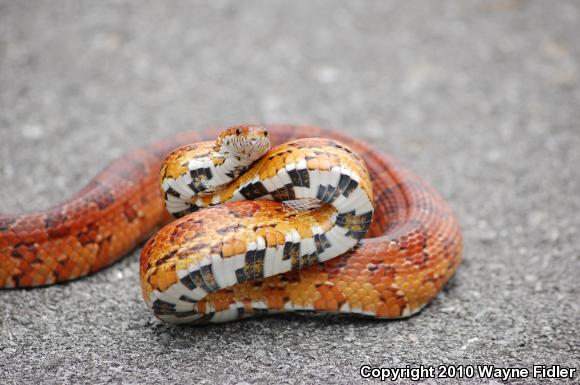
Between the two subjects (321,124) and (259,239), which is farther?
(321,124)

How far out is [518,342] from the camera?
495 cm

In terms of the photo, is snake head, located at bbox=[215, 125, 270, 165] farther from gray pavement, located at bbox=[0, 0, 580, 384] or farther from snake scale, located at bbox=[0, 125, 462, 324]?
gray pavement, located at bbox=[0, 0, 580, 384]

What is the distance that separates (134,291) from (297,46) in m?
5.57

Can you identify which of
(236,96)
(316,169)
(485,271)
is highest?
(316,169)

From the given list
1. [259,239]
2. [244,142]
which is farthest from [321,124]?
[259,239]

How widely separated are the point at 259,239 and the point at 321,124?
177 inches

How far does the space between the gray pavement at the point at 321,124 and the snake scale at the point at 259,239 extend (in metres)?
0.24

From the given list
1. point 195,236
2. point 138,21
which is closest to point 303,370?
point 195,236

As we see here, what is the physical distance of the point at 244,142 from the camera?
4.45 metres

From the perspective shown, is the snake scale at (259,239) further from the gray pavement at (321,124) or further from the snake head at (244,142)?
the gray pavement at (321,124)

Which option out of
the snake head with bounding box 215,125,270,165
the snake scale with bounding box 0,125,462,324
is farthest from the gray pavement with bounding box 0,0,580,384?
the snake head with bounding box 215,125,270,165

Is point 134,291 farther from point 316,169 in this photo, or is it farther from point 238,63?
point 238,63

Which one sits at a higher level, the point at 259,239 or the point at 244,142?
the point at 244,142

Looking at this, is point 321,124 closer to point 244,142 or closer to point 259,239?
point 244,142
